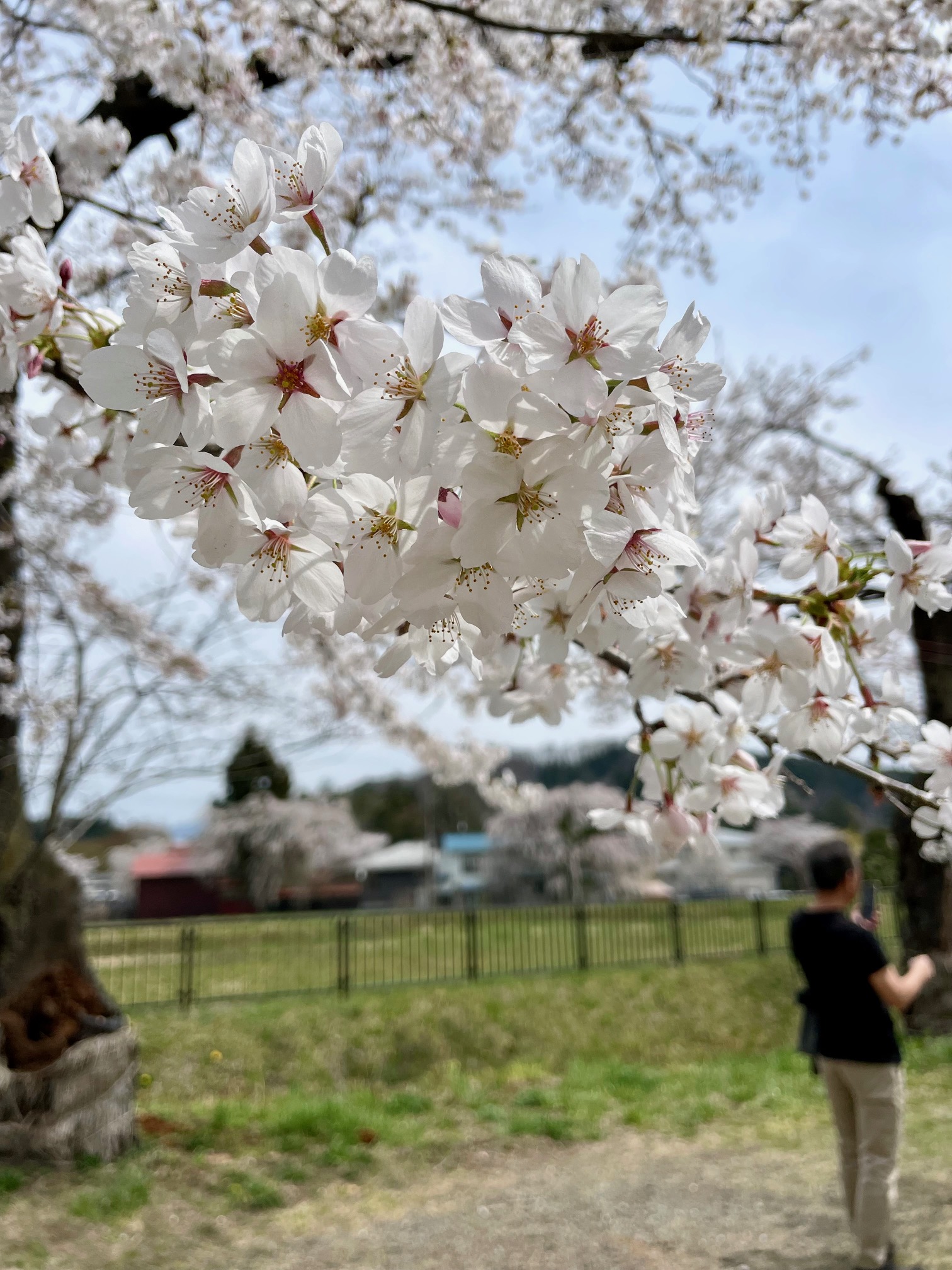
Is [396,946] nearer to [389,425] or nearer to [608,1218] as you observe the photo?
[608,1218]

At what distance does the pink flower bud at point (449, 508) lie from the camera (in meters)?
0.76

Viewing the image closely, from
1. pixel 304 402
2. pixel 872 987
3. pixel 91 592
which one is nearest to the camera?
pixel 304 402

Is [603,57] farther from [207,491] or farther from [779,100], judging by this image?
[207,491]

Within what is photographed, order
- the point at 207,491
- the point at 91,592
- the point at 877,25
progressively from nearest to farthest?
the point at 207,491 → the point at 877,25 → the point at 91,592

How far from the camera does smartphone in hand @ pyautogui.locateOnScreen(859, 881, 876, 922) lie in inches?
143

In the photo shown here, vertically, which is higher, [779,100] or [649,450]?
[779,100]

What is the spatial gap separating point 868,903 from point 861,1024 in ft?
3.52

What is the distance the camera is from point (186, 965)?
8555mm

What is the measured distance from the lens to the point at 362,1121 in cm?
491

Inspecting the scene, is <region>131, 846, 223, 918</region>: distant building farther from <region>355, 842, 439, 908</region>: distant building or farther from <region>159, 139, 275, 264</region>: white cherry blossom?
<region>159, 139, 275, 264</region>: white cherry blossom

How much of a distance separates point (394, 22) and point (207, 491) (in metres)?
3.45

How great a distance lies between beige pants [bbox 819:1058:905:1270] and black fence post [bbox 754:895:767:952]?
869 centimetres

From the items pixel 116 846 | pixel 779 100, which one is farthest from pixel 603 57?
pixel 116 846

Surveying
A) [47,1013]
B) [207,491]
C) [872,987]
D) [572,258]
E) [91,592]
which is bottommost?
[47,1013]
